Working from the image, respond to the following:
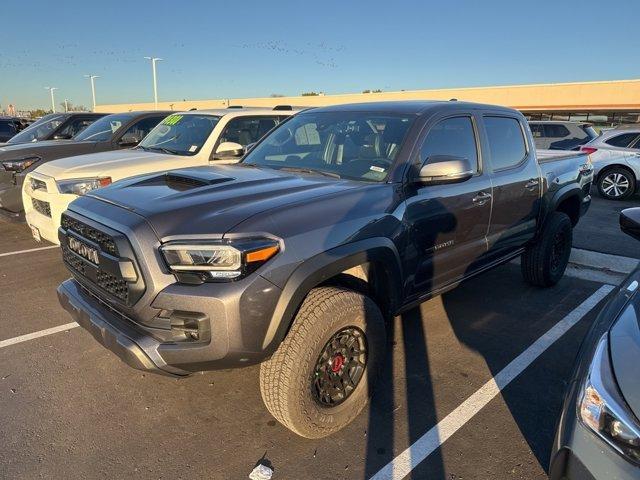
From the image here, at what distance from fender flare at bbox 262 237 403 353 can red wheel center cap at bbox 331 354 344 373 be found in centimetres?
41

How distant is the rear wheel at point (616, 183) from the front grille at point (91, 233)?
12599 mm

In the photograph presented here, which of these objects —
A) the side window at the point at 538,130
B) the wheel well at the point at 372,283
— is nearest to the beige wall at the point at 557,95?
the side window at the point at 538,130

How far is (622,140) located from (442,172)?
11.3 m

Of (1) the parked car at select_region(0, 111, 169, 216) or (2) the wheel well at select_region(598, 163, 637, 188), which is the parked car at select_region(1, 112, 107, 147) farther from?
(2) the wheel well at select_region(598, 163, 637, 188)

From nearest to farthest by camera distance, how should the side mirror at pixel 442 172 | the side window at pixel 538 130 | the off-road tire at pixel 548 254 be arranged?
1. the side mirror at pixel 442 172
2. the off-road tire at pixel 548 254
3. the side window at pixel 538 130

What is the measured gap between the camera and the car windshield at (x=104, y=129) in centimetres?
816

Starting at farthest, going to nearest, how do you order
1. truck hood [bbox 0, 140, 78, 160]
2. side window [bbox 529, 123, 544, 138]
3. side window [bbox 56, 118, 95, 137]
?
side window [bbox 529, 123, 544, 138]
side window [bbox 56, 118, 95, 137]
truck hood [bbox 0, 140, 78, 160]

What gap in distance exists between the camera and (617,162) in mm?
11906

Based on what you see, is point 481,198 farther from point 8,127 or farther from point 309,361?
point 8,127

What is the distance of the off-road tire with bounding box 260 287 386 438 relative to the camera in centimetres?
255

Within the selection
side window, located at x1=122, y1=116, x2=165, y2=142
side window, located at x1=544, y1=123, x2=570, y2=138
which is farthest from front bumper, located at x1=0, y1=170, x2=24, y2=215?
side window, located at x1=544, y1=123, x2=570, y2=138

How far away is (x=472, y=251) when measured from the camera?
389cm

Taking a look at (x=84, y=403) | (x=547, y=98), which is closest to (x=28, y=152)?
(x=84, y=403)

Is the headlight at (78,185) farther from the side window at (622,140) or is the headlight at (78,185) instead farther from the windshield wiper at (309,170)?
the side window at (622,140)
